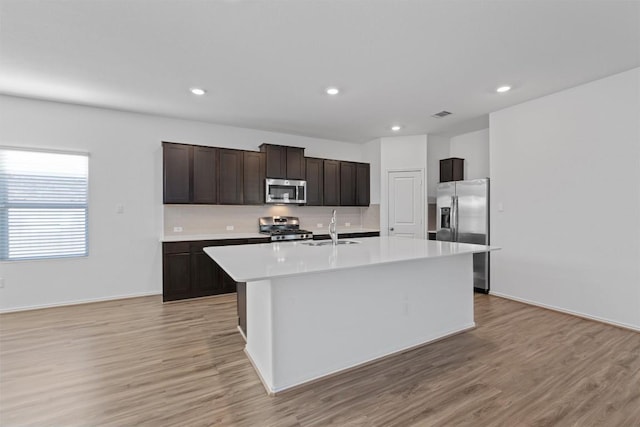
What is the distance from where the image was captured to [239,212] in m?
5.10

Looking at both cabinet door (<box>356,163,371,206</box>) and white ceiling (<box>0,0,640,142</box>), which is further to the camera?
cabinet door (<box>356,163,371,206</box>)

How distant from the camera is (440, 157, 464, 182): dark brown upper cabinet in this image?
5.48 meters

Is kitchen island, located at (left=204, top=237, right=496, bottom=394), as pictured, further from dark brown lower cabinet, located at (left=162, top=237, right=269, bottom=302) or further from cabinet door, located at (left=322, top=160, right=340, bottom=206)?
cabinet door, located at (left=322, top=160, right=340, bottom=206)

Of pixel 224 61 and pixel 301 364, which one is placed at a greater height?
pixel 224 61

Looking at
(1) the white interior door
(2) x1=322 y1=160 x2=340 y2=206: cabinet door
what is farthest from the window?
(1) the white interior door

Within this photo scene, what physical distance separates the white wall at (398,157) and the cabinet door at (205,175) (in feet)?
10.4

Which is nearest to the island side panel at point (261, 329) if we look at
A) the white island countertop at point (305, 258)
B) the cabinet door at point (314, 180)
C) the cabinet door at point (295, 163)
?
the white island countertop at point (305, 258)

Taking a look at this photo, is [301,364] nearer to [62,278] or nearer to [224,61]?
[224,61]

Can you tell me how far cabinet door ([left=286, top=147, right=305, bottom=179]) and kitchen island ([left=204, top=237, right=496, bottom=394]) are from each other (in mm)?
2437

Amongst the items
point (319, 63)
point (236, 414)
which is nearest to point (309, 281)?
point (236, 414)

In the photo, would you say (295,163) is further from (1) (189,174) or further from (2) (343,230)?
(1) (189,174)

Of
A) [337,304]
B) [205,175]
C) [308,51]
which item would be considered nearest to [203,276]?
[205,175]

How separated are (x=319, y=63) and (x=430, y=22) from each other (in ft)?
3.45

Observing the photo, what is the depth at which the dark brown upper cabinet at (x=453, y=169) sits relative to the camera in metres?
5.48
